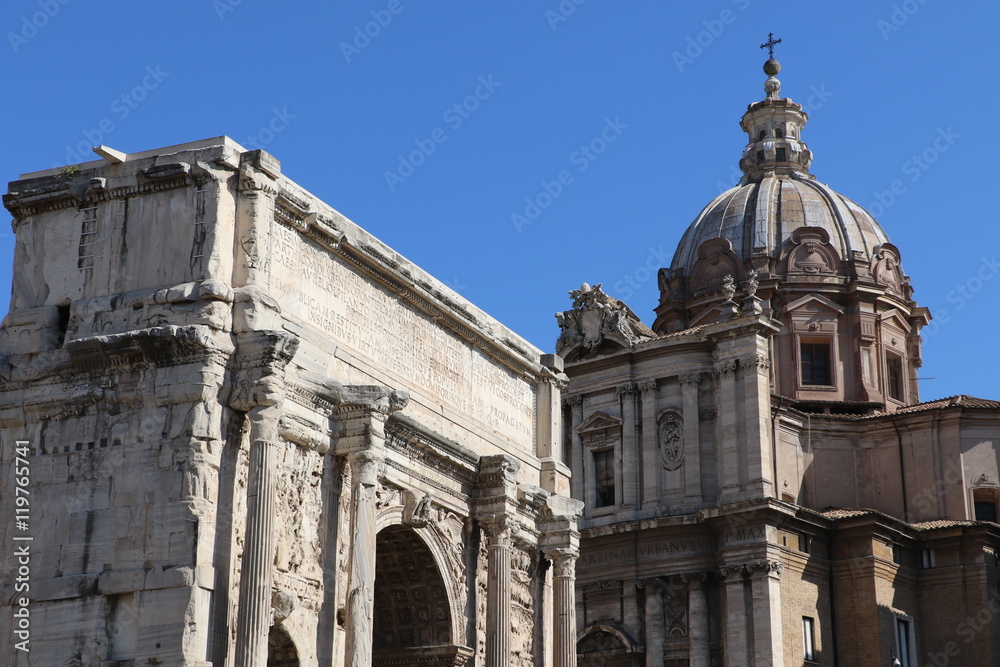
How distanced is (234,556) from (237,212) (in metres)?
4.81

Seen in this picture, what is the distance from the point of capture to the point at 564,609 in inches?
1085

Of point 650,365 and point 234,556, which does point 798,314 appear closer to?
point 650,365

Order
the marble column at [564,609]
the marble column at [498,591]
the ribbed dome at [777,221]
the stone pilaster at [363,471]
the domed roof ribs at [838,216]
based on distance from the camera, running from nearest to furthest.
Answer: the stone pilaster at [363,471] → the marble column at [498,591] → the marble column at [564,609] → the domed roof ribs at [838,216] → the ribbed dome at [777,221]

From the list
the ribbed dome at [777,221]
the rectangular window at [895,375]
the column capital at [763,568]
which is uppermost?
the ribbed dome at [777,221]

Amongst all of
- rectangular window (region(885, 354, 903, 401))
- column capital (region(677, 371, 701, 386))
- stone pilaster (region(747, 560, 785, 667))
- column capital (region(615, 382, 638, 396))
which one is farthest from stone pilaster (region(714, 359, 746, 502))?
rectangular window (region(885, 354, 903, 401))

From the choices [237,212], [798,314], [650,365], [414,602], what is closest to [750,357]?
[650,365]

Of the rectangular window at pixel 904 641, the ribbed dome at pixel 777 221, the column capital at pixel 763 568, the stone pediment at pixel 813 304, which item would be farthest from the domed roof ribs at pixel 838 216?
the column capital at pixel 763 568

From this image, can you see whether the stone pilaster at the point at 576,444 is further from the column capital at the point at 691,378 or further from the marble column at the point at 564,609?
the marble column at the point at 564,609

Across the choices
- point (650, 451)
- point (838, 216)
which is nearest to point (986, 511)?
point (650, 451)

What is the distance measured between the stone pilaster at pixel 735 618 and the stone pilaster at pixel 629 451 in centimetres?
367

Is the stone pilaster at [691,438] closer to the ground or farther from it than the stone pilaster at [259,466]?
farther from it

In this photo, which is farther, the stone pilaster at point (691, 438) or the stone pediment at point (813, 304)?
the stone pediment at point (813, 304)

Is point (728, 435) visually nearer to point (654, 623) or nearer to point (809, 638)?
point (654, 623)

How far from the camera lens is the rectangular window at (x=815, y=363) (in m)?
47.6
